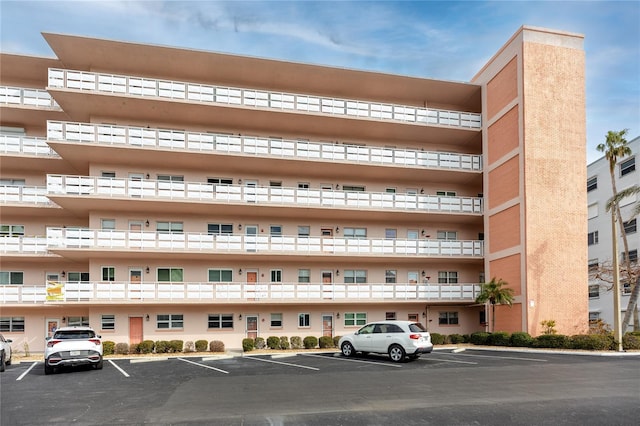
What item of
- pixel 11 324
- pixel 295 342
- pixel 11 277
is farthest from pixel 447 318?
pixel 11 277

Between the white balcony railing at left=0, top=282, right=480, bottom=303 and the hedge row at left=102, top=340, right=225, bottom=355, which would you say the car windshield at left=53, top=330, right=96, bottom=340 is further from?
the white balcony railing at left=0, top=282, right=480, bottom=303

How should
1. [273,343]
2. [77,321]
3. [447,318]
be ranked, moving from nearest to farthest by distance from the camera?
[273,343] < [77,321] < [447,318]

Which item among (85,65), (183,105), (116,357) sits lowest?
(116,357)

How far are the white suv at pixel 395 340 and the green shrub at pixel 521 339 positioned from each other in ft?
26.8

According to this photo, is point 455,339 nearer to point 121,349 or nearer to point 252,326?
point 252,326

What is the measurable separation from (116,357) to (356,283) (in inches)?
561

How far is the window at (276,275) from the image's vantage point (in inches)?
1183

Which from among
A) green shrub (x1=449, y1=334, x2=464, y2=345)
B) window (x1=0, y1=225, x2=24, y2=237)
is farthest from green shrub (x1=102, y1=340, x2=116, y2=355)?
green shrub (x1=449, y1=334, x2=464, y2=345)

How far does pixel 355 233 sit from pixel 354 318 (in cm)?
545

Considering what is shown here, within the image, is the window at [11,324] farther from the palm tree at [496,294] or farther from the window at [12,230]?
the palm tree at [496,294]

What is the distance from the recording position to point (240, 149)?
28.0 metres

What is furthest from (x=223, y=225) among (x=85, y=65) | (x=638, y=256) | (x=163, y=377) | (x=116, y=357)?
(x=638, y=256)

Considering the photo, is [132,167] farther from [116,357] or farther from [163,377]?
[163,377]

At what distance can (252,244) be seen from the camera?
28172 mm
